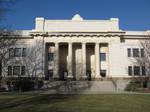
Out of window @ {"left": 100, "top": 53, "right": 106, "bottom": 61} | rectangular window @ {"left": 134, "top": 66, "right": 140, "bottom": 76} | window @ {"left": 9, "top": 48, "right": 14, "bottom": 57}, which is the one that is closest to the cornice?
window @ {"left": 100, "top": 53, "right": 106, "bottom": 61}

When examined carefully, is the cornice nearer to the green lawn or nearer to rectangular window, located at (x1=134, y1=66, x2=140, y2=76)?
rectangular window, located at (x1=134, y1=66, x2=140, y2=76)

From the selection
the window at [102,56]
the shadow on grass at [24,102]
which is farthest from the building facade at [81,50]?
the shadow on grass at [24,102]

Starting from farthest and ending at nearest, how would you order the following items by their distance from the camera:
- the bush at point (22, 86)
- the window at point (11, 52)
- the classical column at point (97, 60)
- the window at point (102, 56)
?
1. the window at point (102, 56)
2. the window at point (11, 52)
3. the classical column at point (97, 60)
4. the bush at point (22, 86)

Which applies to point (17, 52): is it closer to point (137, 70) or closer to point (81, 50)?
point (81, 50)

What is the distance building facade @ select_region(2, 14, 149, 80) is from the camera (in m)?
53.8

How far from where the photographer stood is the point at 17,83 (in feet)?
123

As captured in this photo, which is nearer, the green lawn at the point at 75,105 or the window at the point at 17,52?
the green lawn at the point at 75,105

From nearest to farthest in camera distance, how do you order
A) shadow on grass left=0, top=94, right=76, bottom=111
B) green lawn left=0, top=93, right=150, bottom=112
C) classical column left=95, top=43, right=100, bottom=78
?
green lawn left=0, top=93, right=150, bottom=112 → shadow on grass left=0, top=94, right=76, bottom=111 → classical column left=95, top=43, right=100, bottom=78

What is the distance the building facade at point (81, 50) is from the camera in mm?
53750

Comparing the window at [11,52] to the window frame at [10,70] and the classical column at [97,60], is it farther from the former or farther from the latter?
the classical column at [97,60]

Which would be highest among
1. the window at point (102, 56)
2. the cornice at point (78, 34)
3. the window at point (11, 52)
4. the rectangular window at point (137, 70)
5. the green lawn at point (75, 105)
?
the cornice at point (78, 34)

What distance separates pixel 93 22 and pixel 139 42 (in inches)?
428

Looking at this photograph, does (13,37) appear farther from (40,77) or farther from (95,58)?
(95,58)

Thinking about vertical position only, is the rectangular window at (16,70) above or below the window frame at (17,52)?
below
